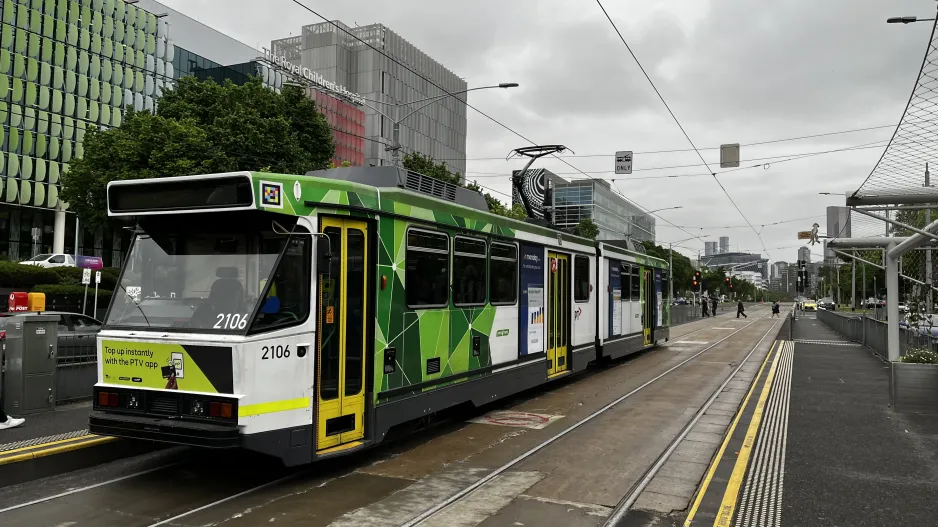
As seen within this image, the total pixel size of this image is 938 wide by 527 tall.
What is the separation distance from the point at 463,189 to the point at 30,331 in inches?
249

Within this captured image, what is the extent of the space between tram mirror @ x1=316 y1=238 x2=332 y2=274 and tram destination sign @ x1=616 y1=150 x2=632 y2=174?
16767 mm

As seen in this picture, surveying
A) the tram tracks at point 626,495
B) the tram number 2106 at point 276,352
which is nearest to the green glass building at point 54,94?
the tram tracks at point 626,495

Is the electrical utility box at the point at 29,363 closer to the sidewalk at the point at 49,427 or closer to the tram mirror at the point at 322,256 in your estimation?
the sidewalk at the point at 49,427

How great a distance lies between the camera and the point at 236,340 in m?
5.99

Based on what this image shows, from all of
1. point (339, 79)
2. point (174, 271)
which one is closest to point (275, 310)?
point (174, 271)

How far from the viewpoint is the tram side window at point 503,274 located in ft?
34.2

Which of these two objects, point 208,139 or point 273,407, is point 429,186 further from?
point 208,139

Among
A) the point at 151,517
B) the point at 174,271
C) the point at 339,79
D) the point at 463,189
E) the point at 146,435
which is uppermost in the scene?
the point at 339,79

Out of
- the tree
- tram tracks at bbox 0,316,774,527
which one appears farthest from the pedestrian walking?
the tree

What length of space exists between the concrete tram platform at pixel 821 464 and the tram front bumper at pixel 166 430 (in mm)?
4163

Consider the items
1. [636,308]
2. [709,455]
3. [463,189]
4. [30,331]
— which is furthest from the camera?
[636,308]

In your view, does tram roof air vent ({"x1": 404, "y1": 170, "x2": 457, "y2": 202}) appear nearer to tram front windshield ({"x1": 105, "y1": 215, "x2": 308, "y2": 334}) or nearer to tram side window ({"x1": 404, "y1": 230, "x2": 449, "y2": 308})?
tram side window ({"x1": 404, "y1": 230, "x2": 449, "y2": 308})

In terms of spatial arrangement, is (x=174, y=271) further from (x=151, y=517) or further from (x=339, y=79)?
(x=339, y=79)

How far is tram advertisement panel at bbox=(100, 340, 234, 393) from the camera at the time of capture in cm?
605
